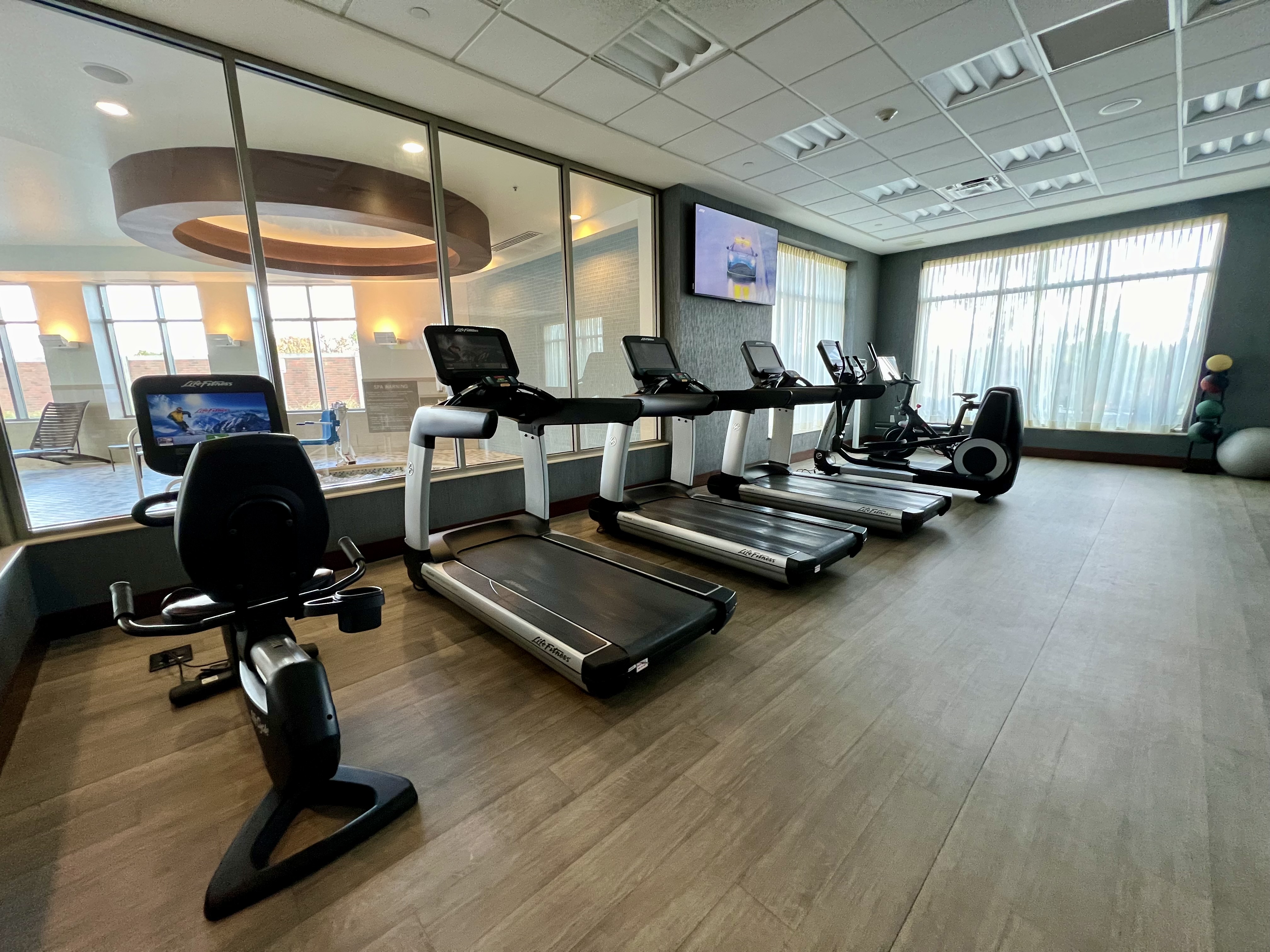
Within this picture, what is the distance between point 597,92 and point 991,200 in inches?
203

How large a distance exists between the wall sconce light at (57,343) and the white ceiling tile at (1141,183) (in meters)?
9.03

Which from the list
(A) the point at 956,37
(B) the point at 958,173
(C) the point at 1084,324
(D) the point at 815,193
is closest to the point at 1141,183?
(C) the point at 1084,324

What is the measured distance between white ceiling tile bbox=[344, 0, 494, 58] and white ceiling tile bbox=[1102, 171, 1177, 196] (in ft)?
21.7

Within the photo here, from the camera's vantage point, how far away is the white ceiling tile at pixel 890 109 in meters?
3.63

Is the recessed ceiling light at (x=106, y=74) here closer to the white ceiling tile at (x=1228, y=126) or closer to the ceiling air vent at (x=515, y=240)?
the ceiling air vent at (x=515, y=240)

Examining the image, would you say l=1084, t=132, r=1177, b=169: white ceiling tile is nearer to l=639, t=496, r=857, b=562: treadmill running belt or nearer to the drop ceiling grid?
the drop ceiling grid

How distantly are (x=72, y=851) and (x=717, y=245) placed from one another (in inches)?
238

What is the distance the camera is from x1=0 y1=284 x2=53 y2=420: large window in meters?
2.60

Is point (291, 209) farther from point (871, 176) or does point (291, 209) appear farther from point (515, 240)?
point (871, 176)

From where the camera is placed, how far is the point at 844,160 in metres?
4.71

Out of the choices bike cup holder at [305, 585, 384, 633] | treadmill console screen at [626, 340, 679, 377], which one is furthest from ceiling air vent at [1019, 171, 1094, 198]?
bike cup holder at [305, 585, 384, 633]

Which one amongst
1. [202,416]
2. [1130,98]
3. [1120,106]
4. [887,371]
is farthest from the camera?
[887,371]

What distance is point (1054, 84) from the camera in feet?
11.6

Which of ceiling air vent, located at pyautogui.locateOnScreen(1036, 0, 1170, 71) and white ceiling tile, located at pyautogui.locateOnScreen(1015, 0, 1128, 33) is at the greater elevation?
ceiling air vent, located at pyautogui.locateOnScreen(1036, 0, 1170, 71)
